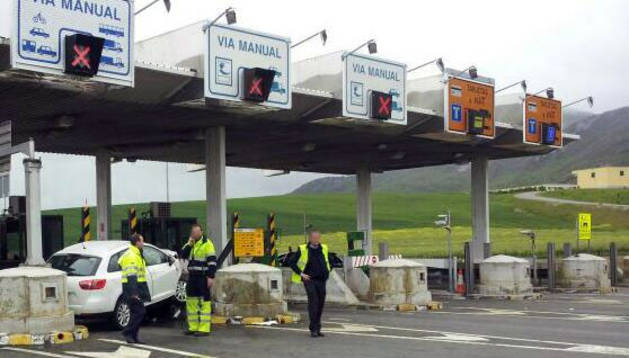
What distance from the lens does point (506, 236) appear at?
189 ft

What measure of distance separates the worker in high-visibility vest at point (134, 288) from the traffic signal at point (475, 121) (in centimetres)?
1432

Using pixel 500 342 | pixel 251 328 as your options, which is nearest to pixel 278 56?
pixel 251 328

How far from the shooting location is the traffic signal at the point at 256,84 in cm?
1936

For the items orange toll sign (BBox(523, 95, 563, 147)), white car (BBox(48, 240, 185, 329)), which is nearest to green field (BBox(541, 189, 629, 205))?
orange toll sign (BBox(523, 95, 563, 147))

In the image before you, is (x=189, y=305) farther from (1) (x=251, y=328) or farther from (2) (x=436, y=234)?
(2) (x=436, y=234)

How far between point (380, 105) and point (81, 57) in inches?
343

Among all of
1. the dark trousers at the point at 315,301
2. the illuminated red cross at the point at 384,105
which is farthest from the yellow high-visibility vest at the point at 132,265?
the illuminated red cross at the point at 384,105

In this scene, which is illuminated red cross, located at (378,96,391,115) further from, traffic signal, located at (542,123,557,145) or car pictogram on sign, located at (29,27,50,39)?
car pictogram on sign, located at (29,27,50,39)

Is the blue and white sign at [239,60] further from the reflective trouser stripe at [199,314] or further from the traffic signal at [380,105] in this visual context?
the reflective trouser stripe at [199,314]

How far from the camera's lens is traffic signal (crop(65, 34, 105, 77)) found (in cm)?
1605

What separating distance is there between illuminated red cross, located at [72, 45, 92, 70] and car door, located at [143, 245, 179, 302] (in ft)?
11.5

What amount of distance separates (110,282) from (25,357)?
3.05 metres

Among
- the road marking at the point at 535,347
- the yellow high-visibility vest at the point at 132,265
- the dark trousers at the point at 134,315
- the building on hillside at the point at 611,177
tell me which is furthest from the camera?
the building on hillside at the point at 611,177

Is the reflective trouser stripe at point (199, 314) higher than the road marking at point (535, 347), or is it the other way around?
the reflective trouser stripe at point (199, 314)
